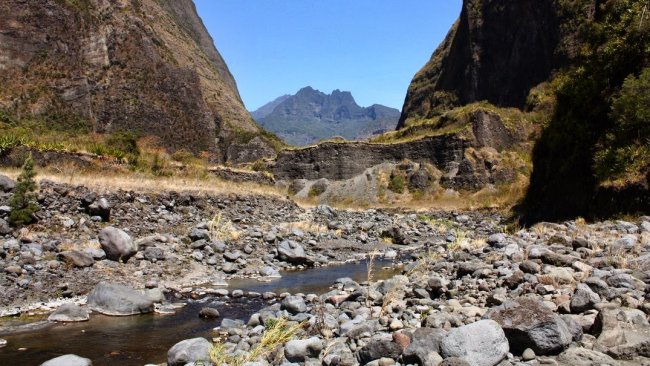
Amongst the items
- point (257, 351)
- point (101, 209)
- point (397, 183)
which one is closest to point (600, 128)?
point (257, 351)

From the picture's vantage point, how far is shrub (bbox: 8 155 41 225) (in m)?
10.5

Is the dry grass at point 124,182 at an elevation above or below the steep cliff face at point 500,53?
below

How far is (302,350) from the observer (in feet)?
15.2

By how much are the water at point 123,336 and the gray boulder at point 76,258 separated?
2700 mm

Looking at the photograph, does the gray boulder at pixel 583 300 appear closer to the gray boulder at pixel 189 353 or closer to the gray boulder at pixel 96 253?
the gray boulder at pixel 189 353

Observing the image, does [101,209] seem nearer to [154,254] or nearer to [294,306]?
[154,254]

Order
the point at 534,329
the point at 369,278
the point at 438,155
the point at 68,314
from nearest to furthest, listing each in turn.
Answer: the point at 534,329
the point at 369,278
the point at 68,314
the point at 438,155

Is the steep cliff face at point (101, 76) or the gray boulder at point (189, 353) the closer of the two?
the gray boulder at point (189, 353)

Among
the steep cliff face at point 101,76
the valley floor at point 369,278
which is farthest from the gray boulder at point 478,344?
the steep cliff face at point 101,76

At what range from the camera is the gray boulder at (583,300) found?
14.6 feet

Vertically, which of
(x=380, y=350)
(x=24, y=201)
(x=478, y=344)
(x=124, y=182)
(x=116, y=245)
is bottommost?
(x=116, y=245)

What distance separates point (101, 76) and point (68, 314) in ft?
203

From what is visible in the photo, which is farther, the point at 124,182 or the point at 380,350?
the point at 124,182

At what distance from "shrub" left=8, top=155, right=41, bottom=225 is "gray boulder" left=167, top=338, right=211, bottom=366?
8140 mm
